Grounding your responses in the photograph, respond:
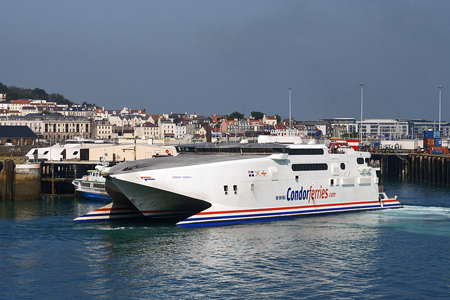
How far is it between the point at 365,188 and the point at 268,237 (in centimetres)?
1307

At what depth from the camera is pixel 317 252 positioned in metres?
28.1

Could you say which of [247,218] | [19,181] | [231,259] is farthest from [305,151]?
[19,181]

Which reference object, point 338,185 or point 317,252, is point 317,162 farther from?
point 317,252

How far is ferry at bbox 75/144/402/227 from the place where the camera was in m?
32.2

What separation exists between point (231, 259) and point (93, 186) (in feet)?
96.7

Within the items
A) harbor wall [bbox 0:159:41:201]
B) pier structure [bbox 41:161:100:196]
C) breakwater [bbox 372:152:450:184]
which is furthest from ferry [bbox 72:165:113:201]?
breakwater [bbox 372:152:450:184]

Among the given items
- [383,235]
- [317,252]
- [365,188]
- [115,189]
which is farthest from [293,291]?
[365,188]

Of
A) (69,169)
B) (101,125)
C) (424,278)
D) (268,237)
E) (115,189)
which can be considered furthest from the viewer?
(101,125)

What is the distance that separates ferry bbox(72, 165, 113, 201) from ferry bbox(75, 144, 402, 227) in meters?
16.3

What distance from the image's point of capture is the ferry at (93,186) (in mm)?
52281

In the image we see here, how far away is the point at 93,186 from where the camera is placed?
52906mm

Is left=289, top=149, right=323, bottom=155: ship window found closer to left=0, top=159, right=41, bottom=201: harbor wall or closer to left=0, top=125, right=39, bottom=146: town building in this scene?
left=0, top=159, right=41, bottom=201: harbor wall

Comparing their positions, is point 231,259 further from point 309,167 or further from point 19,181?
point 19,181

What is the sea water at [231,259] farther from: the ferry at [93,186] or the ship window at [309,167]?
the ferry at [93,186]
